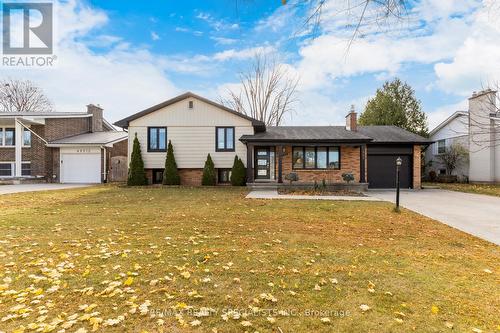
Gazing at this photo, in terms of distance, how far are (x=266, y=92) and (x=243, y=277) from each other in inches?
1203

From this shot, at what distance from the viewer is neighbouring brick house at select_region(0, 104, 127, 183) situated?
2127 cm

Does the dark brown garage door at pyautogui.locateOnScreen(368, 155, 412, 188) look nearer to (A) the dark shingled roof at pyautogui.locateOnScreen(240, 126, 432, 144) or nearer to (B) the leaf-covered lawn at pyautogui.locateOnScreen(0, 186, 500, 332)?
(A) the dark shingled roof at pyautogui.locateOnScreen(240, 126, 432, 144)

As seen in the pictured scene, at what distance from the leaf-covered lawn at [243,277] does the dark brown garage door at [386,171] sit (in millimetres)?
11522

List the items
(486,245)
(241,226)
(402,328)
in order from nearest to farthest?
(402,328)
(486,245)
(241,226)

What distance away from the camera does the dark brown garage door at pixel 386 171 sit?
18.0 meters

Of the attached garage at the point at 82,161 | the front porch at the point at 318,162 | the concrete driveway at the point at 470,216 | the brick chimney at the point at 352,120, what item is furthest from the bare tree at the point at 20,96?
the concrete driveway at the point at 470,216

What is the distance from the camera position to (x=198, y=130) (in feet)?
61.4

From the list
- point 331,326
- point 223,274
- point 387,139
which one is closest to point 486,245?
point 331,326

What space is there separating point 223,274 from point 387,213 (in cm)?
694

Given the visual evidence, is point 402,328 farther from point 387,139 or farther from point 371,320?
point 387,139

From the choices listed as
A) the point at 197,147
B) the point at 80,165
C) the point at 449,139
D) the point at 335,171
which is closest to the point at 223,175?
the point at 197,147

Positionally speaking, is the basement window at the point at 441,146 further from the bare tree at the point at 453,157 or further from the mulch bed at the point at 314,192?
the mulch bed at the point at 314,192

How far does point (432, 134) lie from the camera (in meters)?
28.9

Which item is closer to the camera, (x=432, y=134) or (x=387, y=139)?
(x=387, y=139)
